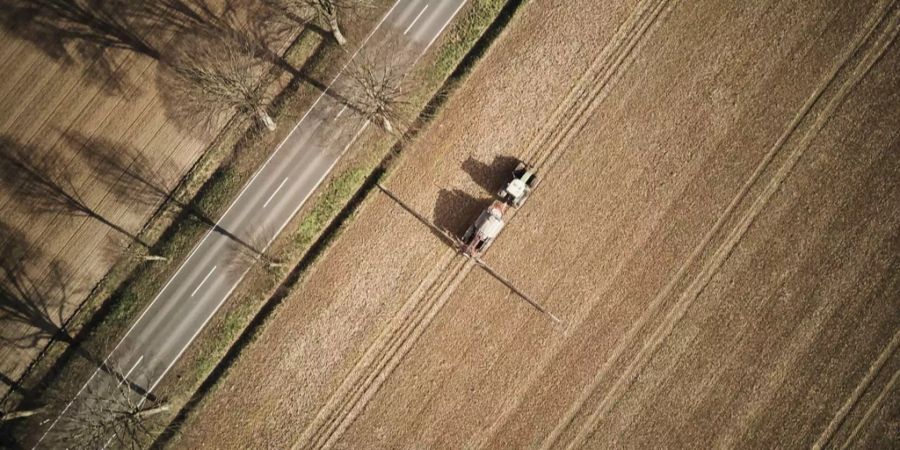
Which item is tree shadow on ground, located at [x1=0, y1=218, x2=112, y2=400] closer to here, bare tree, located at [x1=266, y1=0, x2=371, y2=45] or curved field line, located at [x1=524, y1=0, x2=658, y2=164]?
bare tree, located at [x1=266, y1=0, x2=371, y2=45]

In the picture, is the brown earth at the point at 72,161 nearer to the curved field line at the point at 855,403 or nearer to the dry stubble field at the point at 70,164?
the dry stubble field at the point at 70,164

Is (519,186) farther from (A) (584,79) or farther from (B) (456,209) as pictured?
(A) (584,79)

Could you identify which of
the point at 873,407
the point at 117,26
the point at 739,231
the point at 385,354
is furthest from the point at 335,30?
the point at 873,407

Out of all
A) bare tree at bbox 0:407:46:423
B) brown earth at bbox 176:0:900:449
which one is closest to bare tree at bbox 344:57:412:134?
brown earth at bbox 176:0:900:449

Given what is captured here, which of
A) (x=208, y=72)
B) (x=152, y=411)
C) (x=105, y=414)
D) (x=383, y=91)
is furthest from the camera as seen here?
(x=208, y=72)

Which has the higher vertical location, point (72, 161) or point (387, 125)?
point (387, 125)

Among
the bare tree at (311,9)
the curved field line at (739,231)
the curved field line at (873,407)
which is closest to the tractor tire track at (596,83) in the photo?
the curved field line at (739,231)
